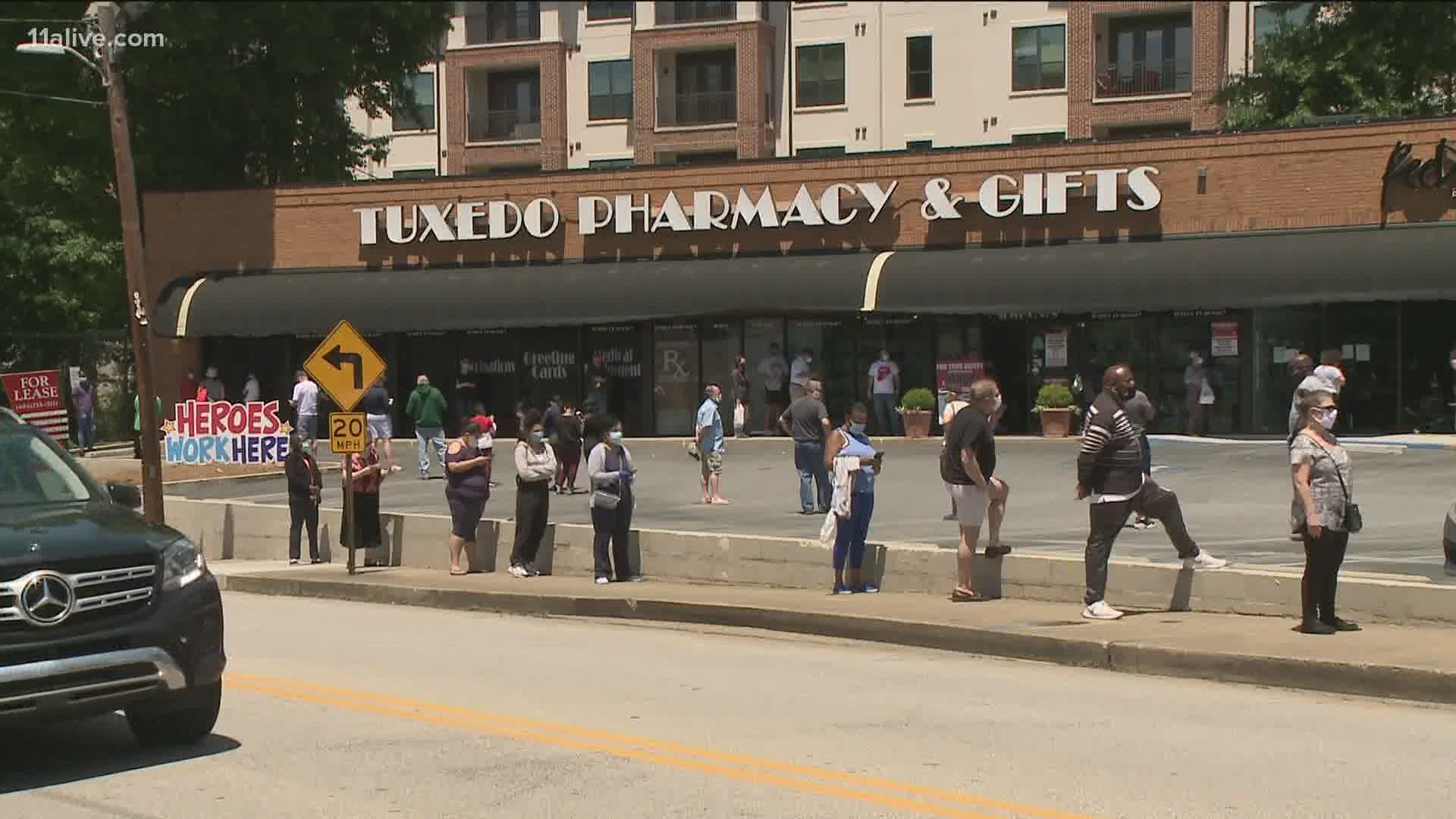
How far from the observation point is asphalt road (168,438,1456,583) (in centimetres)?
1819

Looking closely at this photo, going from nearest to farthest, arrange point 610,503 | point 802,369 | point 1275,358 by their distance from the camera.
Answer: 1. point 610,503
2. point 1275,358
3. point 802,369

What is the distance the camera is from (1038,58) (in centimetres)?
5397

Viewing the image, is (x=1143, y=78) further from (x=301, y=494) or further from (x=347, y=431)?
(x=347, y=431)

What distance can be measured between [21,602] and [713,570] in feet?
35.7

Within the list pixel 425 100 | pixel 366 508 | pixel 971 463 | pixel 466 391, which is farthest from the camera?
pixel 425 100

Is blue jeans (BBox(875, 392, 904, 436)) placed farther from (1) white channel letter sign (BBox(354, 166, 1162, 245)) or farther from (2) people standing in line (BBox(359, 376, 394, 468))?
(2) people standing in line (BBox(359, 376, 394, 468))

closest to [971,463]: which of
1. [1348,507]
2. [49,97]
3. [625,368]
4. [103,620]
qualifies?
[1348,507]

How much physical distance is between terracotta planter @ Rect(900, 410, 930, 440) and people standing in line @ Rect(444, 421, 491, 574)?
14927mm

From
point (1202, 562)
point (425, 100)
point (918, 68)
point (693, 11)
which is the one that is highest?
point (693, 11)

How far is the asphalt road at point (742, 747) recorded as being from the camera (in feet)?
25.8

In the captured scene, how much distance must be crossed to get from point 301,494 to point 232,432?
10.9 metres

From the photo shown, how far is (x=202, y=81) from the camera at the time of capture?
4528cm

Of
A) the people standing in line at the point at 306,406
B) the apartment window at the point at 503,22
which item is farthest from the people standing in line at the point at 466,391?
the apartment window at the point at 503,22

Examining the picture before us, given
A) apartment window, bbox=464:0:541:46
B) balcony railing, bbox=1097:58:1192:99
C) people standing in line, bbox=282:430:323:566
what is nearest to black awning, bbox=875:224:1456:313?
people standing in line, bbox=282:430:323:566
